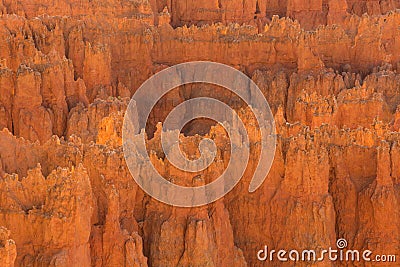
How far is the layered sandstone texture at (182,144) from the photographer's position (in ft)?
45.5

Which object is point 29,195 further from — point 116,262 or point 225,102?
point 225,102

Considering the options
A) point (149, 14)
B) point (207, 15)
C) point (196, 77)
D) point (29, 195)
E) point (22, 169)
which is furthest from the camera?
point (207, 15)

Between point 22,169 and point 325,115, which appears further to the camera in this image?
point 325,115

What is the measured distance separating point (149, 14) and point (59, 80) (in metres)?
14.1

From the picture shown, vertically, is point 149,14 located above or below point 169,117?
above

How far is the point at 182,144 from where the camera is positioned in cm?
1741

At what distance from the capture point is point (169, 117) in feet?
103

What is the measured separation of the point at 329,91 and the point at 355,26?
8629 mm

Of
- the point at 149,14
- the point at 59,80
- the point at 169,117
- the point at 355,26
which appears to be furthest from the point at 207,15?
the point at 59,80

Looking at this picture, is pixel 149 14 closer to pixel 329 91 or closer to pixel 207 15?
pixel 207 15

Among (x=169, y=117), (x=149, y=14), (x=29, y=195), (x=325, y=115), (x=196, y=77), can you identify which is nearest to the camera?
(x=29, y=195)

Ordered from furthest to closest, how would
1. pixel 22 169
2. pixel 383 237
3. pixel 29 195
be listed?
pixel 383 237
pixel 22 169
pixel 29 195

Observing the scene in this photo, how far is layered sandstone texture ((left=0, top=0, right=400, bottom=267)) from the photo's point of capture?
1388 cm

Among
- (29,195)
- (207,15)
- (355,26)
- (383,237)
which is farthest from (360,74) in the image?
(29,195)
